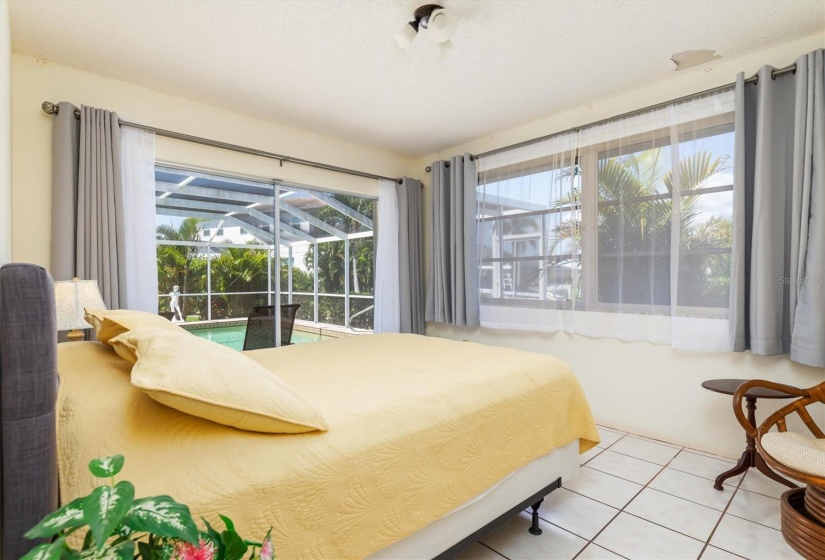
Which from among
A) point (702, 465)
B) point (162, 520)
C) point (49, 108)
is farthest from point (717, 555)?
point (49, 108)

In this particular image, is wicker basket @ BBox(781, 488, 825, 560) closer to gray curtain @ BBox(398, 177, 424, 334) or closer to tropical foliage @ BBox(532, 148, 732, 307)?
tropical foliage @ BBox(532, 148, 732, 307)

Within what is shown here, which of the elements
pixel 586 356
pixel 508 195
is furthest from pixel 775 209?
pixel 508 195

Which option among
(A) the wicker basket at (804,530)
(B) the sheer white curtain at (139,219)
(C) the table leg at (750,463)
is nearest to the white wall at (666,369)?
(C) the table leg at (750,463)

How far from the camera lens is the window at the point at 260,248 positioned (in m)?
3.13

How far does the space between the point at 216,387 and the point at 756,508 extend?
2.55 meters

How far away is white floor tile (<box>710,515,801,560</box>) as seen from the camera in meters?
1.60

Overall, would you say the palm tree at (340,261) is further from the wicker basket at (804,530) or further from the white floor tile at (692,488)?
the wicker basket at (804,530)

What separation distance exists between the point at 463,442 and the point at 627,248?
225 centimetres

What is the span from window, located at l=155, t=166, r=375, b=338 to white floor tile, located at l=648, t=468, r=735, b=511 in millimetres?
2918

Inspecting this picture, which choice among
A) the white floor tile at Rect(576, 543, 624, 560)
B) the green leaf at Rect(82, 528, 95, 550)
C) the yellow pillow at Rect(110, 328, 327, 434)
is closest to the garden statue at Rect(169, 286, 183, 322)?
the yellow pillow at Rect(110, 328, 327, 434)

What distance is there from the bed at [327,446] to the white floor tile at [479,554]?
0.23 meters

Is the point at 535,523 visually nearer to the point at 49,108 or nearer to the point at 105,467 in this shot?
the point at 105,467

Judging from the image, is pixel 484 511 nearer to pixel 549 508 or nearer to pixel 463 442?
pixel 463 442

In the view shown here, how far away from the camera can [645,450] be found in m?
2.63
